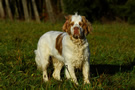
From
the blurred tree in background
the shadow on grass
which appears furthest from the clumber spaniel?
the blurred tree in background

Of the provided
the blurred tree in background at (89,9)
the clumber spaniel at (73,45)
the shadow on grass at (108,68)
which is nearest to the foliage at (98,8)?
the blurred tree in background at (89,9)

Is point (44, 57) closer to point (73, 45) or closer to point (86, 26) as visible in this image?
point (73, 45)

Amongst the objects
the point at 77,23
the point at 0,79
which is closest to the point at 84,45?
the point at 77,23

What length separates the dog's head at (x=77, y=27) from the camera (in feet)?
11.4

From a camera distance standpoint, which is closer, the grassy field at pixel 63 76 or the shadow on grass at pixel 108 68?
the grassy field at pixel 63 76

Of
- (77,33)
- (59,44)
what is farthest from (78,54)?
(59,44)

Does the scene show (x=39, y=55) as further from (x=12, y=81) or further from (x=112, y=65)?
(x=112, y=65)

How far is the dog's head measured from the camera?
346 cm

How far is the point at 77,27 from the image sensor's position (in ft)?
11.3

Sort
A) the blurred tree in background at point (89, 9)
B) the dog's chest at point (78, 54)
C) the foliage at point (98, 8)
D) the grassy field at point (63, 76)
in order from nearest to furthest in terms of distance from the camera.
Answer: the grassy field at point (63, 76)
the dog's chest at point (78, 54)
the blurred tree in background at point (89, 9)
the foliage at point (98, 8)

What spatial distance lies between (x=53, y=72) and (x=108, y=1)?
14329mm

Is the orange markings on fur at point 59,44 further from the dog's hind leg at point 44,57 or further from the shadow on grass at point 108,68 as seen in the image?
the shadow on grass at point 108,68

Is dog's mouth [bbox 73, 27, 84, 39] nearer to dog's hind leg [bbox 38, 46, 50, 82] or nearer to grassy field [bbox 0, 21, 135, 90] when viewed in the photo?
grassy field [bbox 0, 21, 135, 90]

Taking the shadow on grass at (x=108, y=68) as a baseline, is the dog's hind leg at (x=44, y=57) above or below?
above
